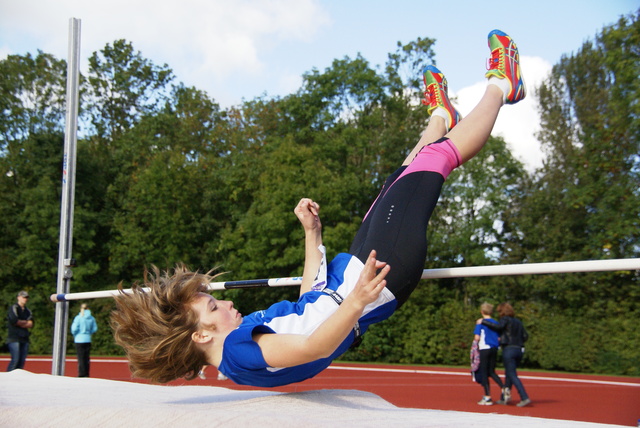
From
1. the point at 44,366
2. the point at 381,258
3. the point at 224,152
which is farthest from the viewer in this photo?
the point at 224,152

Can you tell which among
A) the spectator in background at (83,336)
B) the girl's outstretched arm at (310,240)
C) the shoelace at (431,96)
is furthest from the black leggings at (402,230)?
the spectator in background at (83,336)

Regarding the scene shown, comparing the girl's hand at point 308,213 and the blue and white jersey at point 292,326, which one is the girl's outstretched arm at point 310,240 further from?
the blue and white jersey at point 292,326

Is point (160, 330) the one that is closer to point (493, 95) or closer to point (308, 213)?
point (308, 213)

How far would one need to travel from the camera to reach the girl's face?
2.23 meters

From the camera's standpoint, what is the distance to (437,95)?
3711mm

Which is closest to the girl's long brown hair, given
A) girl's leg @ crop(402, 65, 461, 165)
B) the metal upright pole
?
girl's leg @ crop(402, 65, 461, 165)

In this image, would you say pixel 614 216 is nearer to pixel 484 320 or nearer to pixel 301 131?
pixel 484 320

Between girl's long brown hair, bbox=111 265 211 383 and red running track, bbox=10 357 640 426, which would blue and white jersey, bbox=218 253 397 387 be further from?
red running track, bbox=10 357 640 426

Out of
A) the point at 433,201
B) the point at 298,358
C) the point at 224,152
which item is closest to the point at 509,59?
the point at 433,201

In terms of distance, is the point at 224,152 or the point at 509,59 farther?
the point at 224,152

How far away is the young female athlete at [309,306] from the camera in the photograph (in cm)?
195

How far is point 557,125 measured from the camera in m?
22.2

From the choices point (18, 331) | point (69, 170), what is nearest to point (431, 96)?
point (69, 170)

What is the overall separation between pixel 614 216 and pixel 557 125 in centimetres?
739
